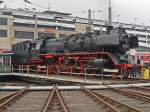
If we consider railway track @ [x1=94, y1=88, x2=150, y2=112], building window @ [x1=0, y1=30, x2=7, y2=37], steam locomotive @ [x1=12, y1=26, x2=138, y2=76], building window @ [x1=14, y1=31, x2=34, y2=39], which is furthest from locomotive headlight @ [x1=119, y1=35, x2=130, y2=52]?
building window @ [x1=14, y1=31, x2=34, y2=39]

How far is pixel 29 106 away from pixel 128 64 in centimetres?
1407

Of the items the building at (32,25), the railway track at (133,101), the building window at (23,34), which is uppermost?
the building at (32,25)

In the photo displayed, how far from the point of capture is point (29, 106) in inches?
492

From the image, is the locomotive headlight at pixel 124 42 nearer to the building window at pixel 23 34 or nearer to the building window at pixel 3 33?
the building window at pixel 3 33

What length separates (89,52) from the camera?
27891mm

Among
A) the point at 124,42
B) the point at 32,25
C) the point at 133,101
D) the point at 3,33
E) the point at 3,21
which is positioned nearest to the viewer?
the point at 133,101

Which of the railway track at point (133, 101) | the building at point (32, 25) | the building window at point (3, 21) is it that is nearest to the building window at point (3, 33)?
the building at point (32, 25)

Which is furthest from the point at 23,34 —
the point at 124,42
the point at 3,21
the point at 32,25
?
the point at 124,42

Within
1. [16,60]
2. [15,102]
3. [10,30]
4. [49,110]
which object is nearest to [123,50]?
[15,102]

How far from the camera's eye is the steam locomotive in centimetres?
2589

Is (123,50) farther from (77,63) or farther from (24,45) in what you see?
(24,45)

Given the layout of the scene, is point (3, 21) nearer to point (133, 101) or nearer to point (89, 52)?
point (89, 52)

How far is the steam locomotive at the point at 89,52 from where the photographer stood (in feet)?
84.9

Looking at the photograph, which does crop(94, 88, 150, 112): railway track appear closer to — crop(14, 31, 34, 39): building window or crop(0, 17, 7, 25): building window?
Answer: crop(0, 17, 7, 25): building window
